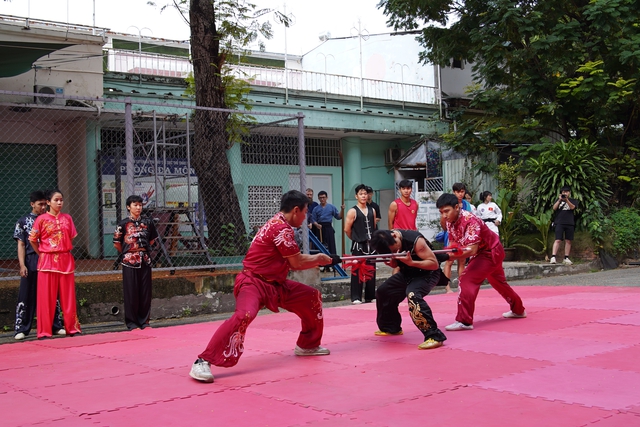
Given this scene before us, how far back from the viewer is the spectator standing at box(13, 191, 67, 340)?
8617 millimetres

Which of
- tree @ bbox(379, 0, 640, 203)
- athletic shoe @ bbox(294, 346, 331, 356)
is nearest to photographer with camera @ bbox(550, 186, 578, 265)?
tree @ bbox(379, 0, 640, 203)

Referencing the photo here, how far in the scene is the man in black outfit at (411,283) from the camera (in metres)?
6.63

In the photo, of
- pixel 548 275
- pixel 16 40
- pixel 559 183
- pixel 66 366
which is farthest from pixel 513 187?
pixel 66 366

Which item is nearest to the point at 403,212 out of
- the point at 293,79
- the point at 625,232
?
the point at 625,232

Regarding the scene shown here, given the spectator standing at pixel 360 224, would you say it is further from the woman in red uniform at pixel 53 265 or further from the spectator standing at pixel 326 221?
the woman in red uniform at pixel 53 265

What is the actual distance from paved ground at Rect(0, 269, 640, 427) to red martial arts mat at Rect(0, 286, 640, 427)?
0.05 ft

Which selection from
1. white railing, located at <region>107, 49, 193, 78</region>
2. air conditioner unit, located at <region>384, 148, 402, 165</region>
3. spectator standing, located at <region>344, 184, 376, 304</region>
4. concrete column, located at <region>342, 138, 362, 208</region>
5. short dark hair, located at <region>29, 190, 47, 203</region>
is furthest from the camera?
air conditioner unit, located at <region>384, 148, 402, 165</region>

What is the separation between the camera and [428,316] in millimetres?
6609

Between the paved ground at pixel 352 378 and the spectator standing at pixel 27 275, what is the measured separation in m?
0.42

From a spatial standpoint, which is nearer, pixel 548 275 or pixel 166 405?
pixel 166 405

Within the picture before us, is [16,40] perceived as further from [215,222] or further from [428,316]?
[428,316]

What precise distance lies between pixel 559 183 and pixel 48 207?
39.4 feet

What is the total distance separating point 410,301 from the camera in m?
6.66

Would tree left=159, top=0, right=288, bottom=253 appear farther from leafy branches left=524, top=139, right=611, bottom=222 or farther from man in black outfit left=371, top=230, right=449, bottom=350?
leafy branches left=524, top=139, right=611, bottom=222
